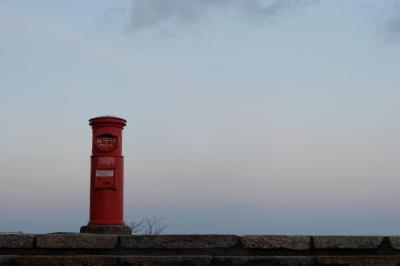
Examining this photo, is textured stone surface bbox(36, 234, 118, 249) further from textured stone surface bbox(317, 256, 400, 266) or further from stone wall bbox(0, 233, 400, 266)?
textured stone surface bbox(317, 256, 400, 266)

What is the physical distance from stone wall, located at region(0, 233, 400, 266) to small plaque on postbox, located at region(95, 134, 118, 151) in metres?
3.04

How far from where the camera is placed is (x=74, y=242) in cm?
620

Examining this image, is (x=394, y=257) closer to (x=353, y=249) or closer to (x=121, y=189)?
(x=353, y=249)

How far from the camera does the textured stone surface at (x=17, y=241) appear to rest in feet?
20.5

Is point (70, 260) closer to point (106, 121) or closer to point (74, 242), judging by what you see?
point (74, 242)

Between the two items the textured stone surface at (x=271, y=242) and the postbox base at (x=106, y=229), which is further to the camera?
the postbox base at (x=106, y=229)

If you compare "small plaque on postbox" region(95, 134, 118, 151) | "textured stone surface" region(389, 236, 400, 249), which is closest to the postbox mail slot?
"small plaque on postbox" region(95, 134, 118, 151)

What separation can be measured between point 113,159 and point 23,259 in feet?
10.6

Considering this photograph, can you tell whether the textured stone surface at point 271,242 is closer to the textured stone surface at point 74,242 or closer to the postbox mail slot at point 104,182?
the textured stone surface at point 74,242

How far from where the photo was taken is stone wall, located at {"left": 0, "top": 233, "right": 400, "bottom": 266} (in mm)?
6125

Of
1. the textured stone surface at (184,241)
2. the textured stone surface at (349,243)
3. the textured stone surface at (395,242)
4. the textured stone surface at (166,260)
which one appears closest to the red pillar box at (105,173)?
the textured stone surface at (184,241)

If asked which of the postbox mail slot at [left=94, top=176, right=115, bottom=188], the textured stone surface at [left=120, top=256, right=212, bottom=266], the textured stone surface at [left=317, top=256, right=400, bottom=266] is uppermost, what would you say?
the postbox mail slot at [left=94, top=176, right=115, bottom=188]

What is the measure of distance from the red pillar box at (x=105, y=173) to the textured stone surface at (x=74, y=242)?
2871mm

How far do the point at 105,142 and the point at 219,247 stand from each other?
3.53 meters
